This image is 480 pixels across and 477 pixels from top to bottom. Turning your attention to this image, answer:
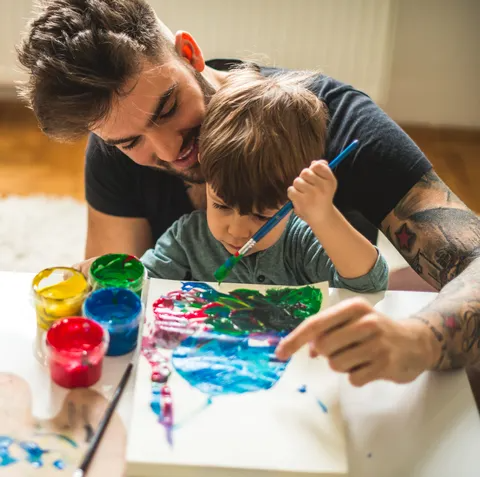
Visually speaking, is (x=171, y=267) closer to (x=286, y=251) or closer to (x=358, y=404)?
(x=286, y=251)

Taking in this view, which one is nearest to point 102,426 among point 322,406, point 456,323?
point 322,406

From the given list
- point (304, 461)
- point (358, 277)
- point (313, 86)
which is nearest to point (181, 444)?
point (304, 461)

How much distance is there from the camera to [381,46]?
2.39 m

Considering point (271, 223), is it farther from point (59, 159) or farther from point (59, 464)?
point (59, 159)

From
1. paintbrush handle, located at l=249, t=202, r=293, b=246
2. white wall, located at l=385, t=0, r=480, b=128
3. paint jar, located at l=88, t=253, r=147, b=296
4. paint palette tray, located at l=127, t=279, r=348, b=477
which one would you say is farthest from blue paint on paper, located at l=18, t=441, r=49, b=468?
white wall, located at l=385, t=0, r=480, b=128

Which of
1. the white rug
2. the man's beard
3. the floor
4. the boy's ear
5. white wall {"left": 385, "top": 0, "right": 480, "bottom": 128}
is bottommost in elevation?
the white rug

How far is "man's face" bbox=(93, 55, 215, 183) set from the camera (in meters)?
1.07

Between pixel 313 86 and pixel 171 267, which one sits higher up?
pixel 313 86

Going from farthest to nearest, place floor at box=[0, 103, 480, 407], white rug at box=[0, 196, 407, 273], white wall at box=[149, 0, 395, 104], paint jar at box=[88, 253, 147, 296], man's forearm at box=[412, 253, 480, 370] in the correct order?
floor at box=[0, 103, 480, 407] < white wall at box=[149, 0, 395, 104] < white rug at box=[0, 196, 407, 273] < paint jar at box=[88, 253, 147, 296] < man's forearm at box=[412, 253, 480, 370]

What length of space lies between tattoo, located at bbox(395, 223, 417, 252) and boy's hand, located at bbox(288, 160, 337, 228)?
0.24 m

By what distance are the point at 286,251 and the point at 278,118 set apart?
0.24 m

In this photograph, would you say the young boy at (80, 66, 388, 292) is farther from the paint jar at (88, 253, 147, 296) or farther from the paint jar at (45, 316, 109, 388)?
the paint jar at (45, 316, 109, 388)

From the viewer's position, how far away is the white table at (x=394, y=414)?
0.77 m

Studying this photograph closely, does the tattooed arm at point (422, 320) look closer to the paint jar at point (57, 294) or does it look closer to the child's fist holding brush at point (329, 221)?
the child's fist holding brush at point (329, 221)
